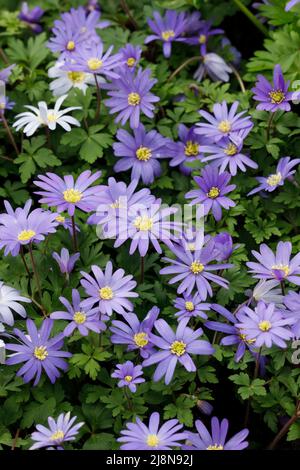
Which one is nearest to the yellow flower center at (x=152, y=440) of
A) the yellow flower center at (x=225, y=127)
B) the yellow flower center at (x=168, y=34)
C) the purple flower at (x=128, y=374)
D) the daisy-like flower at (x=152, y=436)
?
the daisy-like flower at (x=152, y=436)

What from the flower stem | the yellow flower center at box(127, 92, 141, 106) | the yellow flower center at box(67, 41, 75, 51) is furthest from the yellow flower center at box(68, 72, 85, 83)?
the flower stem

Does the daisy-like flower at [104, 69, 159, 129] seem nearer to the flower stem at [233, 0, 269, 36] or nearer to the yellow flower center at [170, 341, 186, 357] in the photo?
the flower stem at [233, 0, 269, 36]

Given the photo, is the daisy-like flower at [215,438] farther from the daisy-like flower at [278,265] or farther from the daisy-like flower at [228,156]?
the daisy-like flower at [228,156]

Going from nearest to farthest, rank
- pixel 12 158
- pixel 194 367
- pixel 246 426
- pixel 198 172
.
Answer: pixel 194 367
pixel 246 426
pixel 198 172
pixel 12 158

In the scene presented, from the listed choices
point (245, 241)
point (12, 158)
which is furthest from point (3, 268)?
point (245, 241)

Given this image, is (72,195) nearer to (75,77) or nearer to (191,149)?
(191,149)

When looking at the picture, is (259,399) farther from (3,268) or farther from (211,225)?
(3,268)
